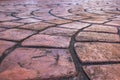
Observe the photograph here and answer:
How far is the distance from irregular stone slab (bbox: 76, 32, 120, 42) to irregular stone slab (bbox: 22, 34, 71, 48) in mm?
111

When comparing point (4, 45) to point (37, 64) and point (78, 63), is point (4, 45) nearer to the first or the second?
point (37, 64)

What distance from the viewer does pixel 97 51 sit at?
114 centimetres

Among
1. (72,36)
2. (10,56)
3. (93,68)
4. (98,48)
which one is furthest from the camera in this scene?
(72,36)

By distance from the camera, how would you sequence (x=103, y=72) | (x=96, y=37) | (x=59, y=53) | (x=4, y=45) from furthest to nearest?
1. (x=96, y=37)
2. (x=4, y=45)
3. (x=59, y=53)
4. (x=103, y=72)

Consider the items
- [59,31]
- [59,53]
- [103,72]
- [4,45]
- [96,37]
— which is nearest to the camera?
[103,72]

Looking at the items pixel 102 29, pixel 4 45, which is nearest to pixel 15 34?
pixel 4 45

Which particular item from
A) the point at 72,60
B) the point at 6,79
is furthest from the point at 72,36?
the point at 6,79

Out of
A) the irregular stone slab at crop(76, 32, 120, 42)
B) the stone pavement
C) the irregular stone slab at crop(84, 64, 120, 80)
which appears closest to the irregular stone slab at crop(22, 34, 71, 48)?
the stone pavement

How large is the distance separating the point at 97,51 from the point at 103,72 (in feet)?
0.84

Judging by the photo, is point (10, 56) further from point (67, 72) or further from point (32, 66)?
point (67, 72)

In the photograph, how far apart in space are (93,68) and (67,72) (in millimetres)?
135

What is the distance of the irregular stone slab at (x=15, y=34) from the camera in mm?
1362

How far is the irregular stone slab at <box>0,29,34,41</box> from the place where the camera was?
1362 mm

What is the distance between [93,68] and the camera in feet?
3.07
